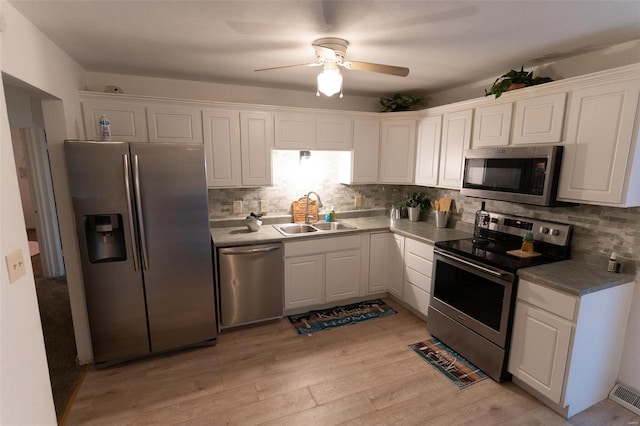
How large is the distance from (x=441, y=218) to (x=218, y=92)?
108 inches

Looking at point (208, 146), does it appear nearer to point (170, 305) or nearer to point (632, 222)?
point (170, 305)

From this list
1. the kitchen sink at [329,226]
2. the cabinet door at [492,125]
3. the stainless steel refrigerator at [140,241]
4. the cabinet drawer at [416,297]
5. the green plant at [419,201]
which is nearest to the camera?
the stainless steel refrigerator at [140,241]

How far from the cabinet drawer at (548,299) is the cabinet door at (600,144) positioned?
67cm

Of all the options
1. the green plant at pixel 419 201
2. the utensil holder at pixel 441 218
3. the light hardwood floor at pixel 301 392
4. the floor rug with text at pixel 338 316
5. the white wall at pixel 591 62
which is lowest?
the light hardwood floor at pixel 301 392

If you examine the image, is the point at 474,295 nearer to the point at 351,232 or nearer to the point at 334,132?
the point at 351,232

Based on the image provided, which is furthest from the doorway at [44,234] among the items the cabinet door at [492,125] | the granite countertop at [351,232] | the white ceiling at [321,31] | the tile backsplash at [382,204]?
the cabinet door at [492,125]

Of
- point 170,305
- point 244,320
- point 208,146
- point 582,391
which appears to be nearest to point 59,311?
point 170,305

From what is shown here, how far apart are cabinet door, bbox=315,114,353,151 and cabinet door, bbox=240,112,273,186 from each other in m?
0.54

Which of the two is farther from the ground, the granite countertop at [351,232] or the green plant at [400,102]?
the green plant at [400,102]

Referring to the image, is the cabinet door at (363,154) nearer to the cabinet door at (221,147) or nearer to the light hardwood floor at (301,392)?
the cabinet door at (221,147)

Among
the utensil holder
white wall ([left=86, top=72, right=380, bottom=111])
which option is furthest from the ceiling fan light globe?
the utensil holder

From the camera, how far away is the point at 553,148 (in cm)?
215

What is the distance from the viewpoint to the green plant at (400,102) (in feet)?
11.7

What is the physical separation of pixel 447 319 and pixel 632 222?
4.79 ft
